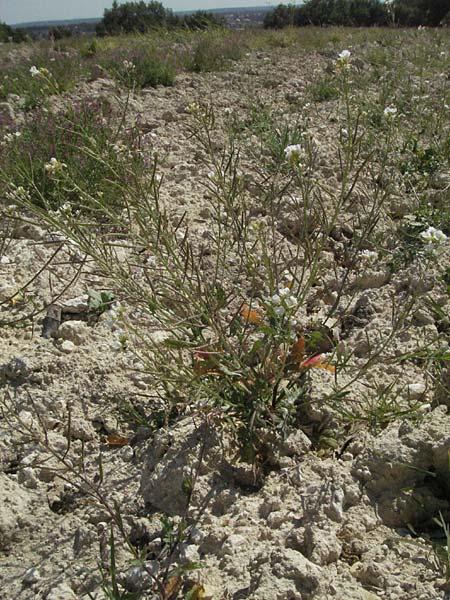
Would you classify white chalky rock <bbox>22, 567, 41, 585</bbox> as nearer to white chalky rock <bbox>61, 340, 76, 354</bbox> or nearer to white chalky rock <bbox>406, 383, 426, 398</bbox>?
white chalky rock <bbox>61, 340, 76, 354</bbox>

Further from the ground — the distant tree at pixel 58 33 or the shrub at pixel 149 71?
the distant tree at pixel 58 33

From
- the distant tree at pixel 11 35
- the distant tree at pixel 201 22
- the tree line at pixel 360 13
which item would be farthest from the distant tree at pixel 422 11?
the distant tree at pixel 11 35

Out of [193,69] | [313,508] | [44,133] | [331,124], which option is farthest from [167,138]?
[313,508]

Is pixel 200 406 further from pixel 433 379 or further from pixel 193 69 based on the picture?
pixel 193 69

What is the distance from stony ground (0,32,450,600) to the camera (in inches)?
62.0

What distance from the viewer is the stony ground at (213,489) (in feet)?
5.17

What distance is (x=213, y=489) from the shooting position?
1851mm

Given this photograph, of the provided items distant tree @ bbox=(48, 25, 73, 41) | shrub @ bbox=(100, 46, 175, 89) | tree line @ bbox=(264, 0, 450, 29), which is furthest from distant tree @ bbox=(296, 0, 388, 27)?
shrub @ bbox=(100, 46, 175, 89)

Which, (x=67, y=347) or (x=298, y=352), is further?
(x=67, y=347)

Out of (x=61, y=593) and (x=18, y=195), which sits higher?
(x=18, y=195)

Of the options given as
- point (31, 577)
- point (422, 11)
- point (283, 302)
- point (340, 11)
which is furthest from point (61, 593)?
point (340, 11)

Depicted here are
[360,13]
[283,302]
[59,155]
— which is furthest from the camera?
[360,13]

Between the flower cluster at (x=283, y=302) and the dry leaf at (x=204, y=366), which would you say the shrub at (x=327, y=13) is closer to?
the dry leaf at (x=204, y=366)

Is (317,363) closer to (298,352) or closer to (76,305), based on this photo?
(298,352)
